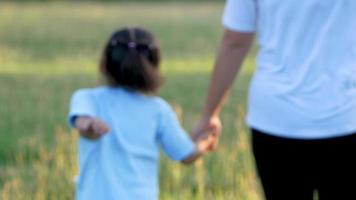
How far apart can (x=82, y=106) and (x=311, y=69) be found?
1061 millimetres

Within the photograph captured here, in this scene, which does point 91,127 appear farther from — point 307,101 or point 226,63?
point 307,101

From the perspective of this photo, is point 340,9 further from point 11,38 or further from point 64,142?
point 11,38

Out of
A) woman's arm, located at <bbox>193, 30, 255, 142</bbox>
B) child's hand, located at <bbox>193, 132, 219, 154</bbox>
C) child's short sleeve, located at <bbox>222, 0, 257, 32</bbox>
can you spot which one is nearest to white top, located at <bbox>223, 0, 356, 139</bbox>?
child's short sleeve, located at <bbox>222, 0, 257, 32</bbox>

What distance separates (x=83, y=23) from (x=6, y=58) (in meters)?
9.80

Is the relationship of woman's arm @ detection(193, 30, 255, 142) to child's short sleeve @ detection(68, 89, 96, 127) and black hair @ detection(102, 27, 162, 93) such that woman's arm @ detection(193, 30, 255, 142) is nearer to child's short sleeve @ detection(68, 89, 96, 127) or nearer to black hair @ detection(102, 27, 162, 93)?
black hair @ detection(102, 27, 162, 93)

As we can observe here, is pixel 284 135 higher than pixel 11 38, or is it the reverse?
pixel 284 135

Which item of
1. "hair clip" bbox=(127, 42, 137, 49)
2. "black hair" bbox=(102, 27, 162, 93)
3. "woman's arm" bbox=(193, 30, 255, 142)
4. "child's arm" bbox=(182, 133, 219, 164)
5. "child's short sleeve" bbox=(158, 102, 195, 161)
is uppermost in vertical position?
"woman's arm" bbox=(193, 30, 255, 142)

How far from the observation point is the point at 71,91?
14.9 m

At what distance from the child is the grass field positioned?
1763mm

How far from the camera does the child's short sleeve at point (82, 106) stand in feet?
15.9

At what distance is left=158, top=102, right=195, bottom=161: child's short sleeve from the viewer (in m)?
5.00

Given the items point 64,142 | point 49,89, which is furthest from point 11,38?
point 64,142

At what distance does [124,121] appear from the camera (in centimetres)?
495

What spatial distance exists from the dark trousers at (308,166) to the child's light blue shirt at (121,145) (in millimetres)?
769
